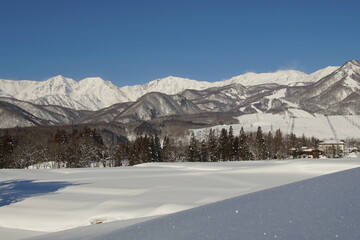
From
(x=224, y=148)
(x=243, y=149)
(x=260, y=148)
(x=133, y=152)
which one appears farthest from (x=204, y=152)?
(x=133, y=152)

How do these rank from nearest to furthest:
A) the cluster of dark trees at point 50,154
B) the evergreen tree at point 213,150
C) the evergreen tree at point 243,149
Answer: the cluster of dark trees at point 50,154 < the evergreen tree at point 243,149 < the evergreen tree at point 213,150

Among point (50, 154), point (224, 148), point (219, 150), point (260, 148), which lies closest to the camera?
point (50, 154)

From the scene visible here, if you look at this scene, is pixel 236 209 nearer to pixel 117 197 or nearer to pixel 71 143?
pixel 117 197

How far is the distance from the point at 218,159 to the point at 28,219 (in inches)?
2789

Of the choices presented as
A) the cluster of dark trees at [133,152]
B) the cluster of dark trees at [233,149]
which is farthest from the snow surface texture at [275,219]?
the cluster of dark trees at [233,149]

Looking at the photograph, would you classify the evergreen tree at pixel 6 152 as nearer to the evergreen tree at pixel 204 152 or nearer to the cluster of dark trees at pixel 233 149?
the cluster of dark trees at pixel 233 149

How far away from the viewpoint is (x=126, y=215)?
11.7 m

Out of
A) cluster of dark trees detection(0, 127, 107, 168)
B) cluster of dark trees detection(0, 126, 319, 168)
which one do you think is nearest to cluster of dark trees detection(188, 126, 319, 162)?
cluster of dark trees detection(0, 126, 319, 168)

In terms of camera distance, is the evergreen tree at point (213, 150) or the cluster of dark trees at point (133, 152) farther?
the evergreen tree at point (213, 150)

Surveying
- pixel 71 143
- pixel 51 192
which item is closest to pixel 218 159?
pixel 71 143

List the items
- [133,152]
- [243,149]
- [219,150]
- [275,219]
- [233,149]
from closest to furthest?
[275,219] → [243,149] → [233,149] → [133,152] → [219,150]

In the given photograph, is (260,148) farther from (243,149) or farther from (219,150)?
(219,150)

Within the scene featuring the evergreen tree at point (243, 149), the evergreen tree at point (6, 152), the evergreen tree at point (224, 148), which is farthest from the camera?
A: the evergreen tree at point (224, 148)

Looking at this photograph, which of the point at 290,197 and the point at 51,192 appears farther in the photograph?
the point at 51,192
